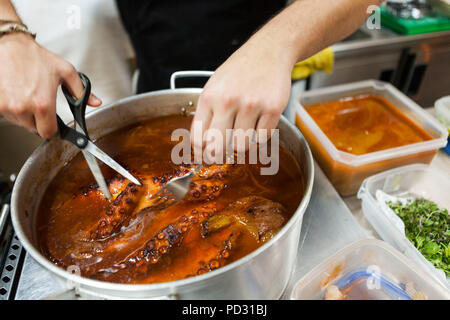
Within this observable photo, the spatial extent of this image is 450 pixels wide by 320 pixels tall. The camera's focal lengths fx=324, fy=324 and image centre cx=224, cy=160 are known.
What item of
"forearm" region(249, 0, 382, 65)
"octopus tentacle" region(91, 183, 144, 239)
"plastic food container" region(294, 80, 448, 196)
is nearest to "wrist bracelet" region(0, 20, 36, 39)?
"octopus tentacle" region(91, 183, 144, 239)

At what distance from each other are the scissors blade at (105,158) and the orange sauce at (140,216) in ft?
0.31

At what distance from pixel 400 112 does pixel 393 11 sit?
161cm

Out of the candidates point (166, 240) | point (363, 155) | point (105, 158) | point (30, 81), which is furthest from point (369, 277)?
point (30, 81)

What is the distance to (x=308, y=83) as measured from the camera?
103 inches

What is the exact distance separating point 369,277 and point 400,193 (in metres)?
0.51

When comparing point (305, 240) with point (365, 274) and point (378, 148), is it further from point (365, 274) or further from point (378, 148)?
point (378, 148)

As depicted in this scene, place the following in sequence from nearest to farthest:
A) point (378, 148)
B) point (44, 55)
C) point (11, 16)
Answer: point (44, 55) → point (11, 16) → point (378, 148)

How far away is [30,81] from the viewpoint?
0.88 meters

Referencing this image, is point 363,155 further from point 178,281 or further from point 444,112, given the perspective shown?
point 178,281

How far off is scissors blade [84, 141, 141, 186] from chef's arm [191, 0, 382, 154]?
0.30 metres

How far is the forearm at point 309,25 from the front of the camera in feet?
3.11

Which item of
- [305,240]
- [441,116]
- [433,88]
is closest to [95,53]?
[305,240]

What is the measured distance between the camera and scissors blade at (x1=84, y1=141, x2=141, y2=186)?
97 centimetres

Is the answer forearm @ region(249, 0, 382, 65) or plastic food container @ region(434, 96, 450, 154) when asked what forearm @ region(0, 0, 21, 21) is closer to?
forearm @ region(249, 0, 382, 65)
